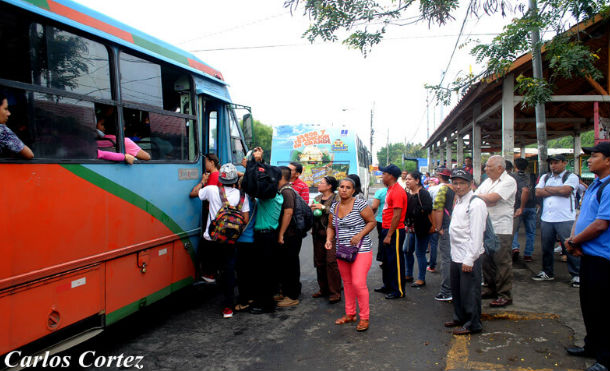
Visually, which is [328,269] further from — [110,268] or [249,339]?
[110,268]

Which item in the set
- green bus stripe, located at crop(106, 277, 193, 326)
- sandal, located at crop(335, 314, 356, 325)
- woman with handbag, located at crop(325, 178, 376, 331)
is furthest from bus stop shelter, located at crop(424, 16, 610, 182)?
green bus stripe, located at crop(106, 277, 193, 326)

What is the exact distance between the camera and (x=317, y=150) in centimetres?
1323

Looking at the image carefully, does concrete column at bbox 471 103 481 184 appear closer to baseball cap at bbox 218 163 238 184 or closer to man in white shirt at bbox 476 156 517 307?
man in white shirt at bbox 476 156 517 307

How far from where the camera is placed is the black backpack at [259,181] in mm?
5047

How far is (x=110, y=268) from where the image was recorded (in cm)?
384

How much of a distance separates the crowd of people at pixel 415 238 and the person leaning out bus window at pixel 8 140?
2.19 m

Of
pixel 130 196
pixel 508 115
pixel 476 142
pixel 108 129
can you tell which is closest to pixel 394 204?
pixel 130 196

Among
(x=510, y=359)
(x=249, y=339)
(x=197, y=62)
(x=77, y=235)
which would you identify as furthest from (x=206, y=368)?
(x=197, y=62)

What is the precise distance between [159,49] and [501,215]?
4.55 meters

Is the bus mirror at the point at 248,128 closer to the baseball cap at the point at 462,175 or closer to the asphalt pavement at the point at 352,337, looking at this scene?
the asphalt pavement at the point at 352,337

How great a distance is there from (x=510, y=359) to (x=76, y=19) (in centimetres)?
488

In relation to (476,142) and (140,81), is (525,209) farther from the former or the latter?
(140,81)

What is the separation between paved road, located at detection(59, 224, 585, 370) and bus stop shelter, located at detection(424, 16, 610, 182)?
4848 millimetres

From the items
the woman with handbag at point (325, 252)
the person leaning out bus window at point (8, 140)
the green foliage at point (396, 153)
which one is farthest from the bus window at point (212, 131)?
the green foliage at point (396, 153)
